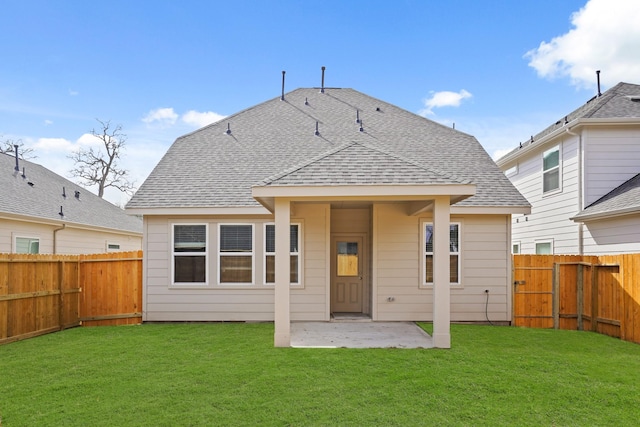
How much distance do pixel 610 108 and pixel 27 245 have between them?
17046mm

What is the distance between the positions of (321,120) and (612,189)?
7.89 meters

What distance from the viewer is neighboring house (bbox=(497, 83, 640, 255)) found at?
376 inches

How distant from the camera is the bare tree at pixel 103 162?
94.1 feet

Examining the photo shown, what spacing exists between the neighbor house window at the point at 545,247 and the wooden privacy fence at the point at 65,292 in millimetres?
11128

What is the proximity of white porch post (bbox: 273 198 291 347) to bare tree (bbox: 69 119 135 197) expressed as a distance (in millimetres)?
26225

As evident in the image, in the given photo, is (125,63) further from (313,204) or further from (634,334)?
(634,334)

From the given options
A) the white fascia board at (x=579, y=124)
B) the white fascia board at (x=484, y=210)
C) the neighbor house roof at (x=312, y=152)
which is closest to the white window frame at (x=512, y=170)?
the white fascia board at (x=579, y=124)

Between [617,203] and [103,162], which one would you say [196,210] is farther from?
[103,162]

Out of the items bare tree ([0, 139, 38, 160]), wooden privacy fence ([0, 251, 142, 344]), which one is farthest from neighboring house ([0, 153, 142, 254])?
bare tree ([0, 139, 38, 160])

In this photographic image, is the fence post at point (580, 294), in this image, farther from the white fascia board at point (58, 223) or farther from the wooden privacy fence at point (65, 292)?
the white fascia board at point (58, 223)

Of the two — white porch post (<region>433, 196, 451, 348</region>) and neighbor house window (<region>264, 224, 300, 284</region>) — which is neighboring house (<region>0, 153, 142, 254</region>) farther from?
white porch post (<region>433, 196, 451, 348</region>)

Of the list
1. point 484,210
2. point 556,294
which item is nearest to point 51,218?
point 484,210

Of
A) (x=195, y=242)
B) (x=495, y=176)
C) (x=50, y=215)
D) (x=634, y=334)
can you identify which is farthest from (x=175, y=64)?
(x=634, y=334)

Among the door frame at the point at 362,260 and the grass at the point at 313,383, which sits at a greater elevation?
the door frame at the point at 362,260
